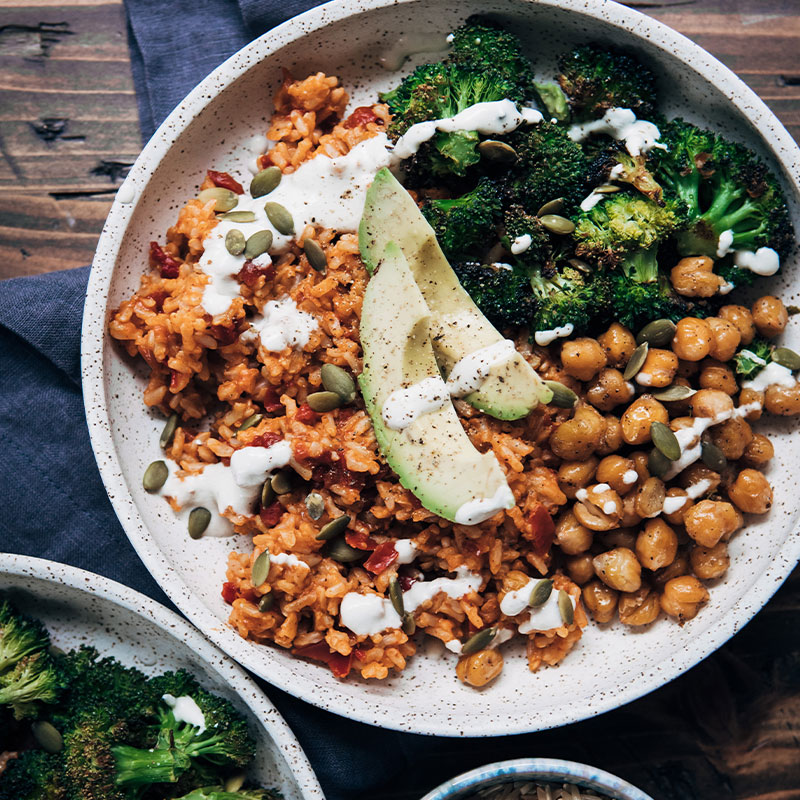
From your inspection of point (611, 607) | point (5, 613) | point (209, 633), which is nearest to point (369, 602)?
point (209, 633)

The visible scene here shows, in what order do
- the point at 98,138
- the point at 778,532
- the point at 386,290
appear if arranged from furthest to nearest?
the point at 98,138 → the point at 778,532 → the point at 386,290

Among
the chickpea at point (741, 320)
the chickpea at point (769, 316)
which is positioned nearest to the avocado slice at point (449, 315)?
the chickpea at point (741, 320)

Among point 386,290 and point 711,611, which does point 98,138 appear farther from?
point 711,611

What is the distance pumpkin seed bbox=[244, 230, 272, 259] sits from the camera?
3.00 m

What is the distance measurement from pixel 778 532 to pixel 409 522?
4.60 ft

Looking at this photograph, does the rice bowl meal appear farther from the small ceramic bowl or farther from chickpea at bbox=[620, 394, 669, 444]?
the small ceramic bowl

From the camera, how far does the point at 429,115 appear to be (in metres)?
2.96

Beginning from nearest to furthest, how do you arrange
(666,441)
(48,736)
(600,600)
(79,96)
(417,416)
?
(417,416)
(666,441)
(600,600)
(48,736)
(79,96)

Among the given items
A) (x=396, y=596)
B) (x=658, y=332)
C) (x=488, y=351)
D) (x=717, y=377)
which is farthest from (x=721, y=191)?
(x=396, y=596)

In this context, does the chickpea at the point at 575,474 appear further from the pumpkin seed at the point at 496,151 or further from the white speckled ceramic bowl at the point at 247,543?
the pumpkin seed at the point at 496,151

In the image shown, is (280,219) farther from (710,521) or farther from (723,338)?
Result: (710,521)

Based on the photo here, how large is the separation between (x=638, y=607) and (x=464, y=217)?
5.33 feet

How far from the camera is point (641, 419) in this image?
2963 mm

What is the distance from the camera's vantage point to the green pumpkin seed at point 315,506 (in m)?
2.98
